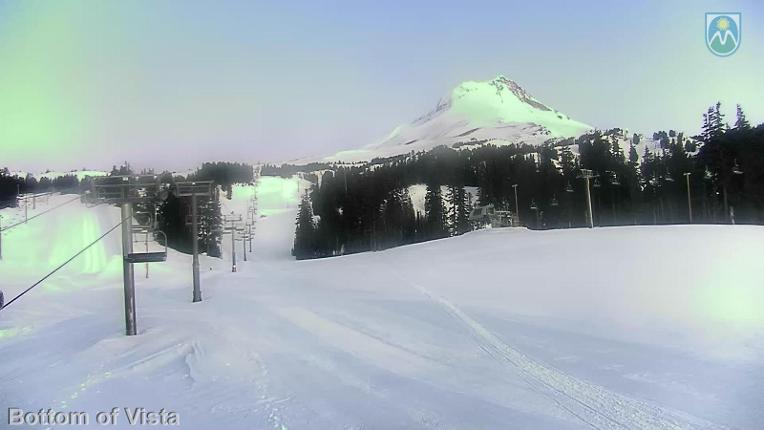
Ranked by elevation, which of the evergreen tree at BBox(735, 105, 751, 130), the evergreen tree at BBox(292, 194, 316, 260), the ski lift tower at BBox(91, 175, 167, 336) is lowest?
the evergreen tree at BBox(292, 194, 316, 260)

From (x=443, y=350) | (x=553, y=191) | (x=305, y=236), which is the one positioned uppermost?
(x=553, y=191)

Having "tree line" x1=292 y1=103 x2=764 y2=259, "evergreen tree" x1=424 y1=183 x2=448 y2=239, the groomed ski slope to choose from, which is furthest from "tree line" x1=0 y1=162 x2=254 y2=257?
"evergreen tree" x1=424 y1=183 x2=448 y2=239

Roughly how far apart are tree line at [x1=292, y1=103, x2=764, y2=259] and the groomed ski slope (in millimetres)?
23003

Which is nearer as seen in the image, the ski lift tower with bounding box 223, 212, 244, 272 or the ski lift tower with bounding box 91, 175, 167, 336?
the ski lift tower with bounding box 91, 175, 167, 336

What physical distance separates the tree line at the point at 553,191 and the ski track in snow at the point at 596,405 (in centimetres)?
3520

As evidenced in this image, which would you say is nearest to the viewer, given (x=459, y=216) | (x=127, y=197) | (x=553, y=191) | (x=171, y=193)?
(x=127, y=197)

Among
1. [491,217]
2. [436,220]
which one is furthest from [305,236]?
[491,217]

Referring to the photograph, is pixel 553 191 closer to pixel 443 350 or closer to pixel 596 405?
pixel 443 350

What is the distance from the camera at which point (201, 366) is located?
8273 mm

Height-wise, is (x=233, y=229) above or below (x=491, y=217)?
A: above

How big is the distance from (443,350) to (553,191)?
6800 cm

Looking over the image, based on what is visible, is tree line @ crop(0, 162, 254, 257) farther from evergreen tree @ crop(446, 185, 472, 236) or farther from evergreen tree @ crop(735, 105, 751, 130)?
evergreen tree @ crop(446, 185, 472, 236)

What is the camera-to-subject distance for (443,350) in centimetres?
902

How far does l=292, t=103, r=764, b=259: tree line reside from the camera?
4044 cm
